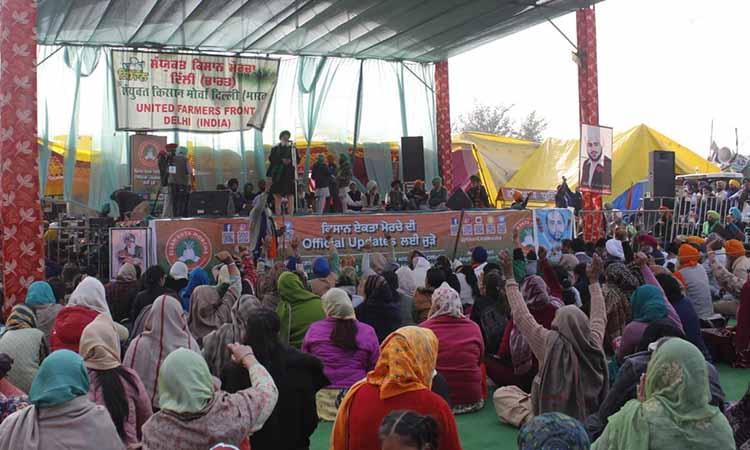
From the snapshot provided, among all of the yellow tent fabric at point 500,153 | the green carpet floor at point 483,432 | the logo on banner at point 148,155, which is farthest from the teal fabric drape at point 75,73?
the yellow tent fabric at point 500,153

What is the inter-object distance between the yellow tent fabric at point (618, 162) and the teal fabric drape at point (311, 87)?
26.7ft

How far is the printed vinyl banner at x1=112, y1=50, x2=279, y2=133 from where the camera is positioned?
14.8m

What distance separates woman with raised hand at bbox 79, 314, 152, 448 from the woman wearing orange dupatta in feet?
3.02

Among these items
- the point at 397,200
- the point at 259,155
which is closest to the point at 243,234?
the point at 397,200

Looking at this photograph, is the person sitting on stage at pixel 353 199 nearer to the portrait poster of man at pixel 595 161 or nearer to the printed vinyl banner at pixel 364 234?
the printed vinyl banner at pixel 364 234

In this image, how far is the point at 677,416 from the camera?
246 cm

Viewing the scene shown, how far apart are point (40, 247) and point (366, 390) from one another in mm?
6528

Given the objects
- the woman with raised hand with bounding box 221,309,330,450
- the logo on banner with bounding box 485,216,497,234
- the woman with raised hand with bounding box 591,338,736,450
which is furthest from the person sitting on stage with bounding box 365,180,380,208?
the woman with raised hand with bounding box 591,338,736,450

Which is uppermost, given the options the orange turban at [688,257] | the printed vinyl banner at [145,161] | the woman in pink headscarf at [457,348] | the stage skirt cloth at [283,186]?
the printed vinyl banner at [145,161]

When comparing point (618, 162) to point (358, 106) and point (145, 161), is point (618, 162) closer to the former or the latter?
point (358, 106)

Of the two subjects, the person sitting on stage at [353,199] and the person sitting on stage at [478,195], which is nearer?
the person sitting on stage at [353,199]

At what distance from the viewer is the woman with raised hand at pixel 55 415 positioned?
2.58m

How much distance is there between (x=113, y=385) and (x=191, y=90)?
42.3ft

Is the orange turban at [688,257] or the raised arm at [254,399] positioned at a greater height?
the orange turban at [688,257]
